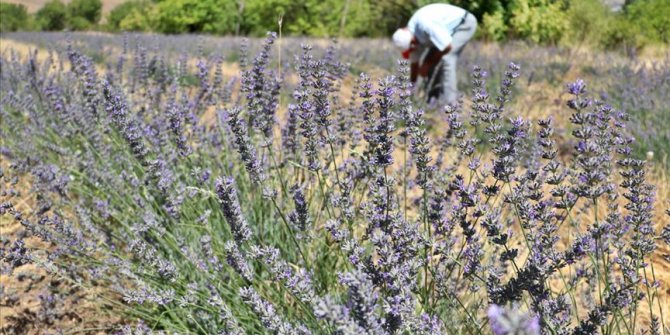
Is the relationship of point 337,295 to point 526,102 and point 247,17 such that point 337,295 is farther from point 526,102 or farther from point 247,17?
point 247,17

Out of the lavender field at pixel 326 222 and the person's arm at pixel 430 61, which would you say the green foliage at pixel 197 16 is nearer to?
the person's arm at pixel 430 61

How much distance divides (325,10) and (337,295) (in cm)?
1979

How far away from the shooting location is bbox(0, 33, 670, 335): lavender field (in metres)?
1.27

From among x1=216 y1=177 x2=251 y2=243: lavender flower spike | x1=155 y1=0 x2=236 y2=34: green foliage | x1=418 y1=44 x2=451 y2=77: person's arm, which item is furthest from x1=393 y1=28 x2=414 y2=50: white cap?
x1=155 y1=0 x2=236 y2=34: green foliage

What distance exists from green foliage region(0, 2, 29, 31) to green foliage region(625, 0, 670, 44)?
773 inches

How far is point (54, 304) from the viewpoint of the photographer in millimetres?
2385

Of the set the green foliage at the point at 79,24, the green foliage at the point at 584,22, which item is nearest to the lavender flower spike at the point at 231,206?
the green foliage at the point at 584,22

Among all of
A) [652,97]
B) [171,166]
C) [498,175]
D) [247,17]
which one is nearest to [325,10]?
[247,17]

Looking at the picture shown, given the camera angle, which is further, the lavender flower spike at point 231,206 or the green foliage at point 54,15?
the green foliage at point 54,15

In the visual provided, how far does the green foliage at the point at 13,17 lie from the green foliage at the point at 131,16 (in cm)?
355

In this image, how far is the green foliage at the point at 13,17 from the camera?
21.5 metres

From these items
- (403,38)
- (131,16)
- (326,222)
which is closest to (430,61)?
(403,38)

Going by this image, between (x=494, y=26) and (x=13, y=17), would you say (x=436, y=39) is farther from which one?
(x=13, y=17)

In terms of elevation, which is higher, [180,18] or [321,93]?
[321,93]
